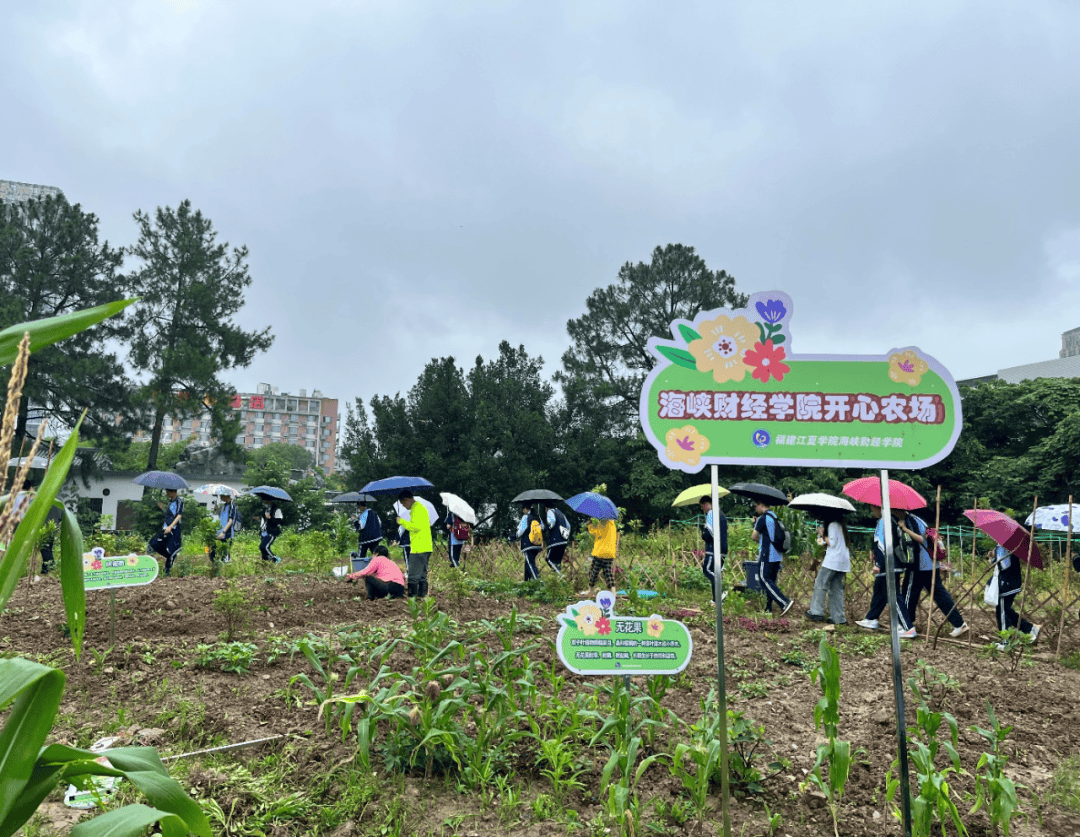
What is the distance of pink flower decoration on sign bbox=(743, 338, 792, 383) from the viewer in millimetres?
3164

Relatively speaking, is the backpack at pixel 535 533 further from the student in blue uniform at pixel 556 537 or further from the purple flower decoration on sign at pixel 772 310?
the purple flower decoration on sign at pixel 772 310

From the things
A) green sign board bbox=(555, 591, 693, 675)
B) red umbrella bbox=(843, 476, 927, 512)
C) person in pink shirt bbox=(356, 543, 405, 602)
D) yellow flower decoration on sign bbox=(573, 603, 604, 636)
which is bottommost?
person in pink shirt bbox=(356, 543, 405, 602)

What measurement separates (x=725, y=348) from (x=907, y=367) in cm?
82

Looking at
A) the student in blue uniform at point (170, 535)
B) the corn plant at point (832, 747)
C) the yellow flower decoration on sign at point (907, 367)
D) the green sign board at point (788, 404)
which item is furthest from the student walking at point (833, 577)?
the student in blue uniform at point (170, 535)

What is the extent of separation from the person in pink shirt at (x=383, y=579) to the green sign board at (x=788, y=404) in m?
5.44

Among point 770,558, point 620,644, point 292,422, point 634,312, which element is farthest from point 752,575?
point 292,422

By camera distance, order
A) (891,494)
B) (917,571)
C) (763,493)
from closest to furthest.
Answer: (891,494) → (917,571) → (763,493)

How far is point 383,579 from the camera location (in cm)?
782

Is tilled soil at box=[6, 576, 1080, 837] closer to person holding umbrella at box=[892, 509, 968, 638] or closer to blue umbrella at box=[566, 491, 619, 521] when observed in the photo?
person holding umbrella at box=[892, 509, 968, 638]

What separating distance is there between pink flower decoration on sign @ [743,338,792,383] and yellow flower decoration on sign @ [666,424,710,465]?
388mm

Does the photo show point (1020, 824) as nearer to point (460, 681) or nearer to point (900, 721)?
point (900, 721)

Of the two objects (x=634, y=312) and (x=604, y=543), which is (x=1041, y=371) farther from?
(x=604, y=543)

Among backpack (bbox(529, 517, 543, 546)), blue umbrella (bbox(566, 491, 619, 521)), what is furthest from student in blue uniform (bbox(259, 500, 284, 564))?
blue umbrella (bbox(566, 491, 619, 521))

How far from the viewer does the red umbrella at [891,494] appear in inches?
269
